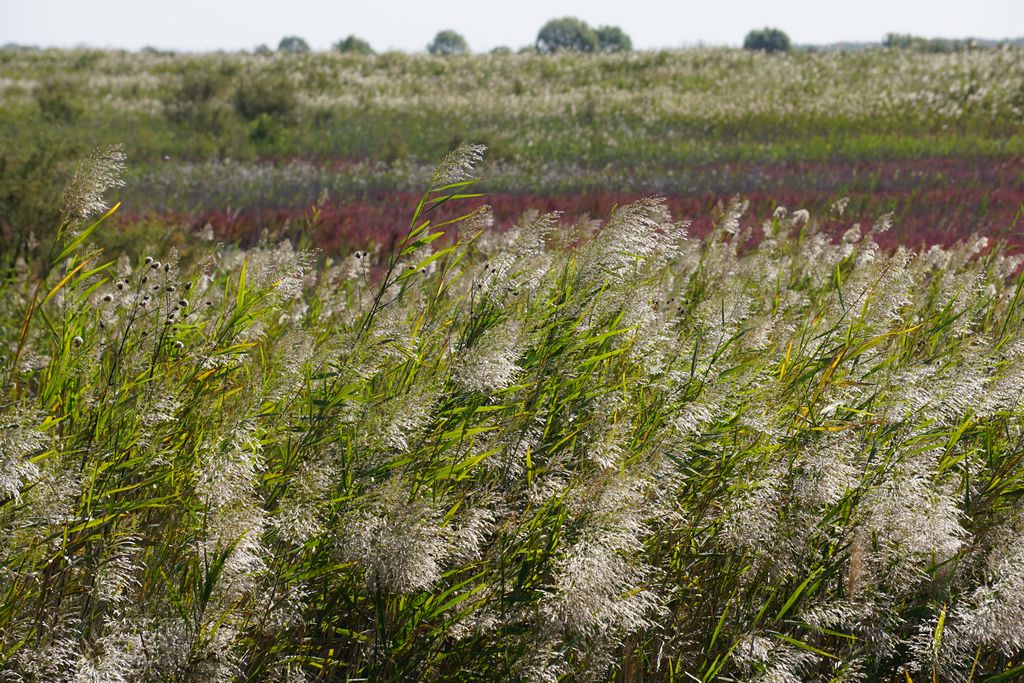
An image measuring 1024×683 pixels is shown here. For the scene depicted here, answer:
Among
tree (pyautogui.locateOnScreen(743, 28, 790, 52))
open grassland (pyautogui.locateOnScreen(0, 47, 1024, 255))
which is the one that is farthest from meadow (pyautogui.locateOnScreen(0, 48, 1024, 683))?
tree (pyautogui.locateOnScreen(743, 28, 790, 52))

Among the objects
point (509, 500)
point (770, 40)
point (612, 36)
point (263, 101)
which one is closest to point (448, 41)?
point (612, 36)

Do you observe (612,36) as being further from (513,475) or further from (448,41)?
(513,475)

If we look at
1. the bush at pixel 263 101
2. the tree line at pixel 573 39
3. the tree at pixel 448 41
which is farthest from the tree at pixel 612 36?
the bush at pixel 263 101

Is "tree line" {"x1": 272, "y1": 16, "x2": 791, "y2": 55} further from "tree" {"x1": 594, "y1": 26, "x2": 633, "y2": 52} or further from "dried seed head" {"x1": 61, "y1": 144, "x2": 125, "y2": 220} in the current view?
"dried seed head" {"x1": 61, "y1": 144, "x2": 125, "y2": 220}

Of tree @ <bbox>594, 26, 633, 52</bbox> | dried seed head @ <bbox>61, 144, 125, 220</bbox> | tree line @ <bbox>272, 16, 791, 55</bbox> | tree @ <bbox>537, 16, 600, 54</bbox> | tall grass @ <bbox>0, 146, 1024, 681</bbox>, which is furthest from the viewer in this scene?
tree @ <bbox>594, 26, 633, 52</bbox>

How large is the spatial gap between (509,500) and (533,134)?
59.9 ft

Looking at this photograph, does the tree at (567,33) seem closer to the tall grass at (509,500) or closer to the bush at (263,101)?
the bush at (263,101)

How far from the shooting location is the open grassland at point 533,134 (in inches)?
392

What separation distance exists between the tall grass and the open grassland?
468 centimetres

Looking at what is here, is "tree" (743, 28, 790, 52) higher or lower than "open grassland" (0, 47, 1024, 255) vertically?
higher

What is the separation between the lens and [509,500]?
281 centimetres

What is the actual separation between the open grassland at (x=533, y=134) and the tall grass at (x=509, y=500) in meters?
4.68

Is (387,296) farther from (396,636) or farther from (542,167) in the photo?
(542,167)

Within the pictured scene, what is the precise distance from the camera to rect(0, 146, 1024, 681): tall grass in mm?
2162
